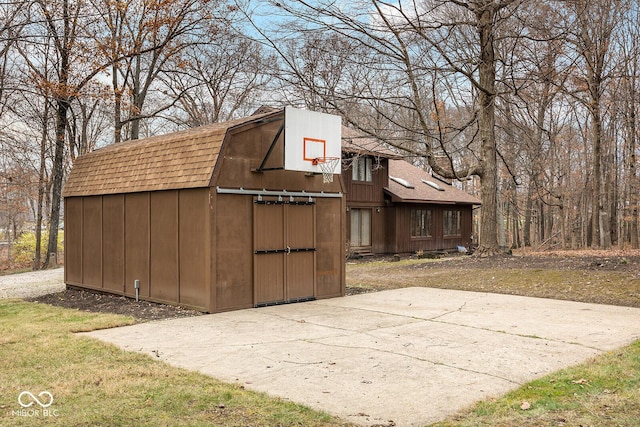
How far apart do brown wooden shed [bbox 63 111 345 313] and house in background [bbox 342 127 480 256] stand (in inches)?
396

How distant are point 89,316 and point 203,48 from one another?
21.1 meters

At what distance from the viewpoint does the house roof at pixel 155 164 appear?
31.8 ft

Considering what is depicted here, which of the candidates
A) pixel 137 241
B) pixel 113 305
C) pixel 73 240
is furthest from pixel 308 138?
pixel 73 240

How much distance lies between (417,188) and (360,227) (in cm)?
479

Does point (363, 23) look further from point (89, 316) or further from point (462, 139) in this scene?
point (462, 139)

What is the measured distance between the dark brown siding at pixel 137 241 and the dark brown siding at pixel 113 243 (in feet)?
0.70

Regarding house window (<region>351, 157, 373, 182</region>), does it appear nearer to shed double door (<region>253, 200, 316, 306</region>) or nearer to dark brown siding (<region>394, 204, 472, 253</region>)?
dark brown siding (<region>394, 204, 472, 253</region>)

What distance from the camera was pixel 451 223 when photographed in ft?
96.2

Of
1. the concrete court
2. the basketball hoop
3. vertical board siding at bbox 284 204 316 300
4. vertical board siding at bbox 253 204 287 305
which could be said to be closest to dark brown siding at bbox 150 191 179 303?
vertical board siding at bbox 253 204 287 305

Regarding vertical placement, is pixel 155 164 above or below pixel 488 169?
below

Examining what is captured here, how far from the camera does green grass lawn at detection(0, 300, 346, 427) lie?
4176 millimetres

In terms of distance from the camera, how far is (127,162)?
11625 mm

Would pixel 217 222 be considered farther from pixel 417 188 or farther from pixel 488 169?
pixel 417 188

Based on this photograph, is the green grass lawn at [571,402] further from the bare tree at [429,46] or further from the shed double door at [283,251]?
the bare tree at [429,46]
